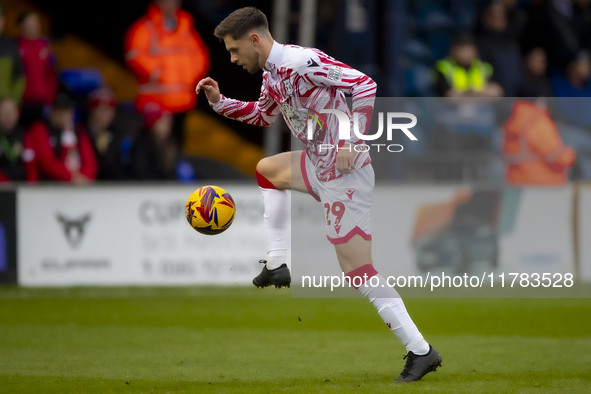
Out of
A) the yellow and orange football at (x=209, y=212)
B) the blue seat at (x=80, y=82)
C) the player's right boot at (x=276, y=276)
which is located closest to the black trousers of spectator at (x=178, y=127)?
the blue seat at (x=80, y=82)

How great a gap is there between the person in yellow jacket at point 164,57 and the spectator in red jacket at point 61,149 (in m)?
1.65

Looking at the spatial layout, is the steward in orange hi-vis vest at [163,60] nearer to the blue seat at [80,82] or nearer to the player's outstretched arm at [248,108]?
the blue seat at [80,82]

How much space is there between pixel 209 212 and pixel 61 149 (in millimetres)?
7201

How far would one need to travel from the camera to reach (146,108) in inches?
617

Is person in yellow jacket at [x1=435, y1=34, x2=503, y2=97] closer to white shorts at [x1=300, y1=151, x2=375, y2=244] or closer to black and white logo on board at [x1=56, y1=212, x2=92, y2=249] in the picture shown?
black and white logo on board at [x1=56, y1=212, x2=92, y2=249]

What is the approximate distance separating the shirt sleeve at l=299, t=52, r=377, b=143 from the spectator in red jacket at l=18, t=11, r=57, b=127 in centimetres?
871

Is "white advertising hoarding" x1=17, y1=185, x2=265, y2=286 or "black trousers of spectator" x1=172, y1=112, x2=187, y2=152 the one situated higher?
"black trousers of spectator" x1=172, y1=112, x2=187, y2=152

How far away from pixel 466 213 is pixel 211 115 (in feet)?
16.4

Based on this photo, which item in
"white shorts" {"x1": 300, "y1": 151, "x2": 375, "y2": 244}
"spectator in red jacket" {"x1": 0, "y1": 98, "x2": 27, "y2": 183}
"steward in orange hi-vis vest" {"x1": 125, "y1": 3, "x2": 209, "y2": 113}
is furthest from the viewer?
"steward in orange hi-vis vest" {"x1": 125, "y1": 3, "x2": 209, "y2": 113}

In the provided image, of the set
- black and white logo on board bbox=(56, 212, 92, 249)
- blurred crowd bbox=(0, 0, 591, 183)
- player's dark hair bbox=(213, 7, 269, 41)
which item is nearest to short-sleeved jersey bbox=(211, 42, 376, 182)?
player's dark hair bbox=(213, 7, 269, 41)

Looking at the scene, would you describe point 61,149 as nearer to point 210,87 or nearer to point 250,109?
point 250,109

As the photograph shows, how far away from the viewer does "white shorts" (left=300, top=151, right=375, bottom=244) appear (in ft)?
23.3

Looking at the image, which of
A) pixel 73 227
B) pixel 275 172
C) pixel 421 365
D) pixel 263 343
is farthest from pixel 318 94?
pixel 73 227

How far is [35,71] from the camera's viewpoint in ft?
48.8
